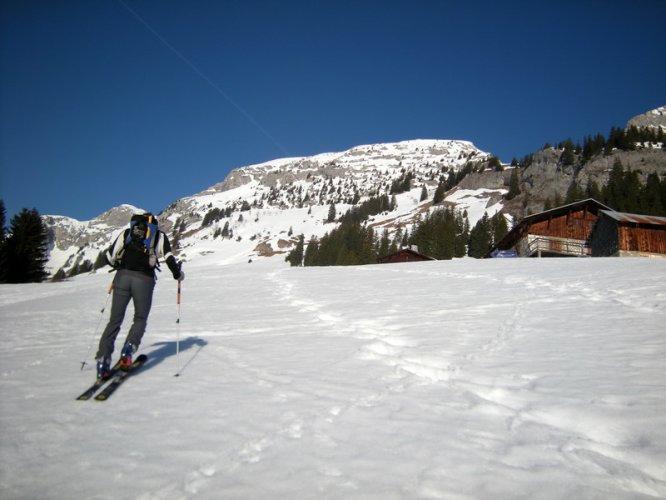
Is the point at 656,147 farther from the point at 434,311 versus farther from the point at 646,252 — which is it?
the point at 434,311

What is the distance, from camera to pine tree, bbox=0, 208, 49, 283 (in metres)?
44.8

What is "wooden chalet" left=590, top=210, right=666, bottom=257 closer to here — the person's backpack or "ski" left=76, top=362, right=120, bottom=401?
the person's backpack

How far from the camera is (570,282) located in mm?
13648

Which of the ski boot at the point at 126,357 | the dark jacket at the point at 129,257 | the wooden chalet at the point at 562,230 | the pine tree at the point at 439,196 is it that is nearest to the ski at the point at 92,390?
the ski boot at the point at 126,357

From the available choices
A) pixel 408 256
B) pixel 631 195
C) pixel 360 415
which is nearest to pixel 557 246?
pixel 408 256

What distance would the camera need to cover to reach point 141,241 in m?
5.69

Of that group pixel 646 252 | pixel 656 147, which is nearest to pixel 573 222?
pixel 646 252

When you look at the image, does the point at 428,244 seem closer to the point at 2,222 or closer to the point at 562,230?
the point at 562,230

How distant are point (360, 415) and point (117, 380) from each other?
11.1ft

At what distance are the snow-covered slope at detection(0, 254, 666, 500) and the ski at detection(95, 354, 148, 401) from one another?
0.10 metres

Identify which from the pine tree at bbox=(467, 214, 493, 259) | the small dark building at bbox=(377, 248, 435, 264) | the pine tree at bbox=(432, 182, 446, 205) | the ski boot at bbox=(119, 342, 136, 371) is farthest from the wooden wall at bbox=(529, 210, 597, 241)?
the pine tree at bbox=(432, 182, 446, 205)

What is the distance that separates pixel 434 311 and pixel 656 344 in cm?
472

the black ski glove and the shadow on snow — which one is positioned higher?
the black ski glove

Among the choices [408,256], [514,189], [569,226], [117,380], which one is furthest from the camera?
[514,189]
